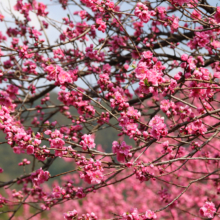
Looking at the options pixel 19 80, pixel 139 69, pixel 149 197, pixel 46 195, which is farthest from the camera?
pixel 149 197

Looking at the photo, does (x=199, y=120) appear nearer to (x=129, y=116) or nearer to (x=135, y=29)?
(x=129, y=116)

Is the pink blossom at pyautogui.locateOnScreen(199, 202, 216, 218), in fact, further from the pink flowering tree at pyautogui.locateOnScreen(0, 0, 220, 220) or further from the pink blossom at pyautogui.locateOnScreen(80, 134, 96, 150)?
the pink blossom at pyautogui.locateOnScreen(80, 134, 96, 150)

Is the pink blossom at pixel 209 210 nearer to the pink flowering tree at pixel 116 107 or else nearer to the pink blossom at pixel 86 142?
the pink flowering tree at pixel 116 107

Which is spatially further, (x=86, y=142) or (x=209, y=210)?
(x=209, y=210)

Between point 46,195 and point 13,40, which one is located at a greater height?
point 13,40

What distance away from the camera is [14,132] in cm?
264

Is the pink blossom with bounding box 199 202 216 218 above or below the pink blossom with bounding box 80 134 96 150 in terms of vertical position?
below

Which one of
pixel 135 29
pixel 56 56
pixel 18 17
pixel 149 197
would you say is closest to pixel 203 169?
pixel 149 197

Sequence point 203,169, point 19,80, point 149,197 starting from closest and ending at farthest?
point 19,80, point 203,169, point 149,197

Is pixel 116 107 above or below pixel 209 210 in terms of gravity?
above

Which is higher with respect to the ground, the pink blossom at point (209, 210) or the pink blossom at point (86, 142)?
the pink blossom at point (86, 142)

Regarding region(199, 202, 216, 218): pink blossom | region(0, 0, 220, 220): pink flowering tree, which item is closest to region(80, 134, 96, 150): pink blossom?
region(0, 0, 220, 220): pink flowering tree

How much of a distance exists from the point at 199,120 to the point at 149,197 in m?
9.75

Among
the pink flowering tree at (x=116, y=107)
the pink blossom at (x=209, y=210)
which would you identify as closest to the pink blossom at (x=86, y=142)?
the pink flowering tree at (x=116, y=107)
